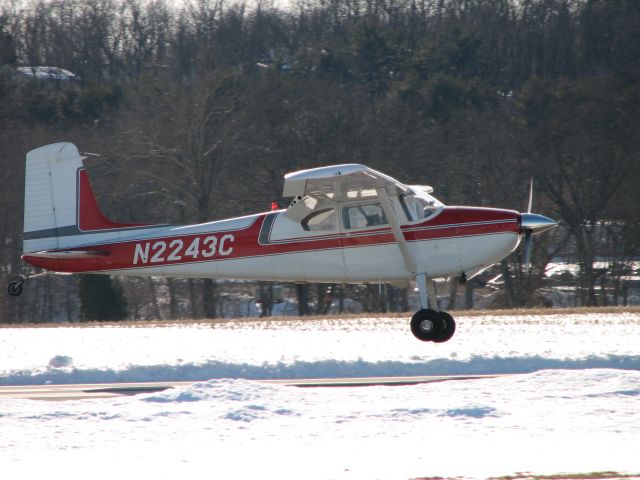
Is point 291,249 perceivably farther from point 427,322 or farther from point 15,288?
point 15,288

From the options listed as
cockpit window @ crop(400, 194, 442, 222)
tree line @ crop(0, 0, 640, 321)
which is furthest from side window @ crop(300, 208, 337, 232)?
tree line @ crop(0, 0, 640, 321)

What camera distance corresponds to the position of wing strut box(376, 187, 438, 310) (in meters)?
13.8

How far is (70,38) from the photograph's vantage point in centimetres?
6391

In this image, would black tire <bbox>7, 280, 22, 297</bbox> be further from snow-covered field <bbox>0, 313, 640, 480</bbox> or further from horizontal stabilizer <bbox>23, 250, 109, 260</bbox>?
snow-covered field <bbox>0, 313, 640, 480</bbox>

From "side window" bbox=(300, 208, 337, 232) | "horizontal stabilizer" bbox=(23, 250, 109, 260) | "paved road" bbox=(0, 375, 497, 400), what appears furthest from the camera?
"horizontal stabilizer" bbox=(23, 250, 109, 260)

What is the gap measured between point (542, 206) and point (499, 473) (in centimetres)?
2911

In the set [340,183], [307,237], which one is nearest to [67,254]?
[307,237]

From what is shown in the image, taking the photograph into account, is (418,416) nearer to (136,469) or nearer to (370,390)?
(370,390)

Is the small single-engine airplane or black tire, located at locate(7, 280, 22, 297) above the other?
the small single-engine airplane

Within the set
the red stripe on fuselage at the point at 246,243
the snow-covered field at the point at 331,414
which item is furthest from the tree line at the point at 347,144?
the snow-covered field at the point at 331,414

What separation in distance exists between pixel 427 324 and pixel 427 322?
3cm

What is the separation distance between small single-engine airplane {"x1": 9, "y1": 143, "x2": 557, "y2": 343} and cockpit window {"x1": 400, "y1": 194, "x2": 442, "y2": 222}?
2 centimetres

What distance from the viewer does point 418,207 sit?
1421 centimetres

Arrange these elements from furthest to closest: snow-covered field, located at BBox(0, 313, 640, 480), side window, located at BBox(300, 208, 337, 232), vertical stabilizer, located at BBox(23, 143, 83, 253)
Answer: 1. vertical stabilizer, located at BBox(23, 143, 83, 253)
2. side window, located at BBox(300, 208, 337, 232)
3. snow-covered field, located at BBox(0, 313, 640, 480)
